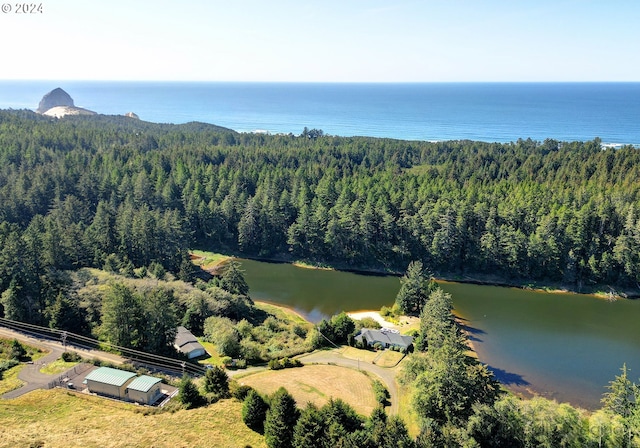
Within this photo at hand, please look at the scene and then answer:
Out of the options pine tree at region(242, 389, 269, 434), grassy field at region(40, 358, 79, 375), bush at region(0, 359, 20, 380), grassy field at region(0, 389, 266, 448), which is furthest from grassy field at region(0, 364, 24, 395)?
pine tree at region(242, 389, 269, 434)

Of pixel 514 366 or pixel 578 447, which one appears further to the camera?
pixel 514 366

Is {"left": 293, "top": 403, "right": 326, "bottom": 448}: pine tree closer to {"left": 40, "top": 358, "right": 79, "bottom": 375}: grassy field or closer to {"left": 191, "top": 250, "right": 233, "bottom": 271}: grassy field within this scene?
{"left": 40, "top": 358, "right": 79, "bottom": 375}: grassy field

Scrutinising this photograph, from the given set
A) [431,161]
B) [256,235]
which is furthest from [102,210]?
[431,161]

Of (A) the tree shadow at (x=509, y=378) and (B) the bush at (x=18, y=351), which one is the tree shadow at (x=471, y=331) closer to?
(A) the tree shadow at (x=509, y=378)

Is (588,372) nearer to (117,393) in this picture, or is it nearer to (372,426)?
(372,426)

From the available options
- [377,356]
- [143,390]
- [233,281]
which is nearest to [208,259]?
[233,281]
